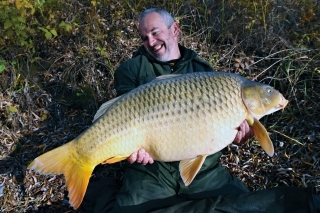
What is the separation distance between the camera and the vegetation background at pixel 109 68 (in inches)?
98.6

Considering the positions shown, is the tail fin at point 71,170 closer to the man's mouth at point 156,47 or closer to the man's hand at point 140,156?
the man's hand at point 140,156

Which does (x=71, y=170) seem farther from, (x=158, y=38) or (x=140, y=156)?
(x=158, y=38)

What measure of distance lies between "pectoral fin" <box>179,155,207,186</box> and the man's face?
0.80 m

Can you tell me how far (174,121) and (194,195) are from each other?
52 cm

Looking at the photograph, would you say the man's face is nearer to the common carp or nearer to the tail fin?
the common carp

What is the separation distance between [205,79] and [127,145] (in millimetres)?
466

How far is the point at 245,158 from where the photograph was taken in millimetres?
2572

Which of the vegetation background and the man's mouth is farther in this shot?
the vegetation background

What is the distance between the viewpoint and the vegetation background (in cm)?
250

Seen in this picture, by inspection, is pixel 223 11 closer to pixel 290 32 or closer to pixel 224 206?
pixel 290 32

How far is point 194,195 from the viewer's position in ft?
6.66

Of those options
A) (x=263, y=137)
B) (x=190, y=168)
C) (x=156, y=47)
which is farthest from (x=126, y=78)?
(x=263, y=137)

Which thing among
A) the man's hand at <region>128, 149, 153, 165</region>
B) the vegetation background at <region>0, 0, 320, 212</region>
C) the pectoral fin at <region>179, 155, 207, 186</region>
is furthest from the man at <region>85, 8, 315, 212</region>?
the vegetation background at <region>0, 0, 320, 212</region>

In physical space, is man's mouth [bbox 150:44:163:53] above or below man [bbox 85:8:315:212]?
above
